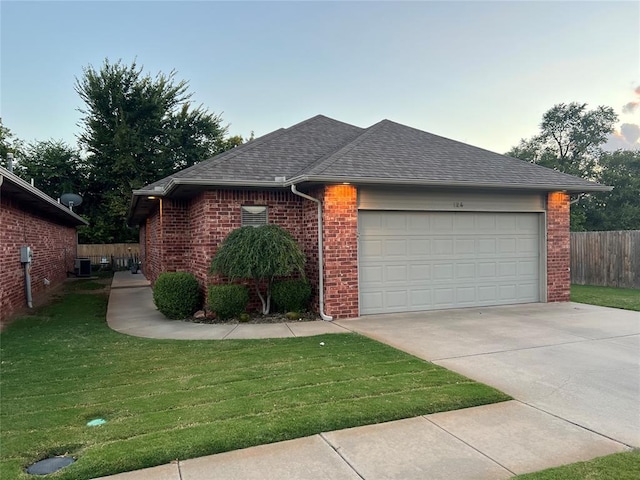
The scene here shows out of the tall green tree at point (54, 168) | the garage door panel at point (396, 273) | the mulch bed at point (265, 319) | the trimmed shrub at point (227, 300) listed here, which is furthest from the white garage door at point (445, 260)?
the tall green tree at point (54, 168)

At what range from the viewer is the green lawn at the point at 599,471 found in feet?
8.70

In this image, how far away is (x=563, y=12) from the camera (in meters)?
9.84

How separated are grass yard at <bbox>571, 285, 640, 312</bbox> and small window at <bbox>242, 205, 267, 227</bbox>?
8.25 metres

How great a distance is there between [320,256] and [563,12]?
27.3 feet

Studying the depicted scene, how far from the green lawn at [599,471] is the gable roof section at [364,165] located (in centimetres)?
583

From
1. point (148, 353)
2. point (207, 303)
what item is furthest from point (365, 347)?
point (207, 303)

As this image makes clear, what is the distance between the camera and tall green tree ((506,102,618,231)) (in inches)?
1061

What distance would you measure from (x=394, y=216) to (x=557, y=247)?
14.8ft

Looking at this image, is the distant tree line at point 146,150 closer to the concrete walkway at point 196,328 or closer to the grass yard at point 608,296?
the grass yard at point 608,296

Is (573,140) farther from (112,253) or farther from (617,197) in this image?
(112,253)

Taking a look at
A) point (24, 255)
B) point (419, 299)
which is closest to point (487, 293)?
point (419, 299)

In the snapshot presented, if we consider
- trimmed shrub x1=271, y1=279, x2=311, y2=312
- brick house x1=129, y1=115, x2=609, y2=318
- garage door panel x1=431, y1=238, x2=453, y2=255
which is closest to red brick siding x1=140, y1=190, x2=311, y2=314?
brick house x1=129, y1=115, x2=609, y2=318

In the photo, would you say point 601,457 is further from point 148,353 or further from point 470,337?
point 148,353

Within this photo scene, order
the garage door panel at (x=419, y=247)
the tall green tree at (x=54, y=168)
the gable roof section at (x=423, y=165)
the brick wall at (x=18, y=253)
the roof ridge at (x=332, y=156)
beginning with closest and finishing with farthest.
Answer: the roof ridge at (x=332, y=156), the gable roof section at (x=423, y=165), the brick wall at (x=18, y=253), the garage door panel at (x=419, y=247), the tall green tree at (x=54, y=168)
